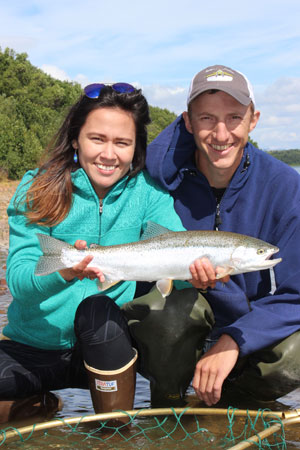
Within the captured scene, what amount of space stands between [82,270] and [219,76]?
6.02 feet

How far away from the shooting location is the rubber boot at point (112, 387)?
3.65 metres

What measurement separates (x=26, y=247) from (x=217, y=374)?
5.11 feet

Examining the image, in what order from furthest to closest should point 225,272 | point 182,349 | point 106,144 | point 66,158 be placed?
point 66,158 < point 106,144 < point 182,349 < point 225,272

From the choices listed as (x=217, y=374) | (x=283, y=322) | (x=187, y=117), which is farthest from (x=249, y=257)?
(x=187, y=117)

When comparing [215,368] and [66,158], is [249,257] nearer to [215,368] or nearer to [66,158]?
[215,368]

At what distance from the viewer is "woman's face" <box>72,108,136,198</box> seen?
4121mm

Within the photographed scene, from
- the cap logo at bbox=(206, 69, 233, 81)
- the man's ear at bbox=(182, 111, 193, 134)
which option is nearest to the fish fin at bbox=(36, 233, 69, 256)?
the man's ear at bbox=(182, 111, 193, 134)

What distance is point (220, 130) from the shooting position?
4.14 meters

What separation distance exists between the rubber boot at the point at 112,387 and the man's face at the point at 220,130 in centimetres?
157

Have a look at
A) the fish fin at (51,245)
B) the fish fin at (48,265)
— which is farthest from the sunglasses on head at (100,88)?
the fish fin at (48,265)

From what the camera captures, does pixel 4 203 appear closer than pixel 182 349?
No

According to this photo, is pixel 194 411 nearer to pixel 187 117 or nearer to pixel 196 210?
pixel 196 210

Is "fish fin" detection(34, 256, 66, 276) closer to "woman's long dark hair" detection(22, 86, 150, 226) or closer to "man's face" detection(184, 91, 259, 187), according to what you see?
"woman's long dark hair" detection(22, 86, 150, 226)

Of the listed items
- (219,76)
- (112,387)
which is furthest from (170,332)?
(219,76)
